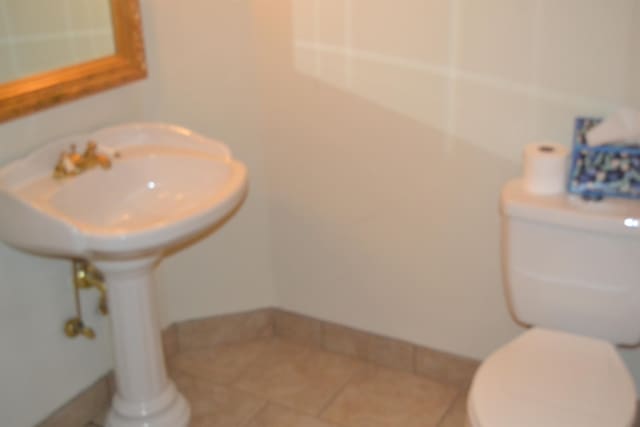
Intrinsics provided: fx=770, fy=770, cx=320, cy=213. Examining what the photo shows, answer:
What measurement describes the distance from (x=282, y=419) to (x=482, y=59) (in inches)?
48.6

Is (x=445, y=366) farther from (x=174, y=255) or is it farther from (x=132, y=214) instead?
(x=132, y=214)

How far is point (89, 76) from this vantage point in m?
2.12

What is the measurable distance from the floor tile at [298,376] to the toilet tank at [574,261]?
0.78 meters

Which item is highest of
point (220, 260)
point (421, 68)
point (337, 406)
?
point (421, 68)

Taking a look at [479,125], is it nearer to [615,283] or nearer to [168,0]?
[615,283]

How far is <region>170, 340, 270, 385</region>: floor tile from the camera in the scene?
2.62 m

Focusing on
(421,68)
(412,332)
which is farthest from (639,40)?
(412,332)

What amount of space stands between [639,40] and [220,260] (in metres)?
1.49

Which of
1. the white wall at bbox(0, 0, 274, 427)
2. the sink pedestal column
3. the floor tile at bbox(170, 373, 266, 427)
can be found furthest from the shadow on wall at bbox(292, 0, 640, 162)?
the floor tile at bbox(170, 373, 266, 427)

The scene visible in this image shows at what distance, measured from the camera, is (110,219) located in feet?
6.88

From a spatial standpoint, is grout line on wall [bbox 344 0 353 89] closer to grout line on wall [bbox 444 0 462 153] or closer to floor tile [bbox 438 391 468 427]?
grout line on wall [bbox 444 0 462 153]

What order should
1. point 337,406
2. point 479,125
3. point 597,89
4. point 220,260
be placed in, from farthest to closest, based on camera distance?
point 220,260
point 337,406
point 479,125
point 597,89

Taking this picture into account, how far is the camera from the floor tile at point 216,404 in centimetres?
239

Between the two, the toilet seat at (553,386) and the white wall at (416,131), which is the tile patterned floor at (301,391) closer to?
the white wall at (416,131)
